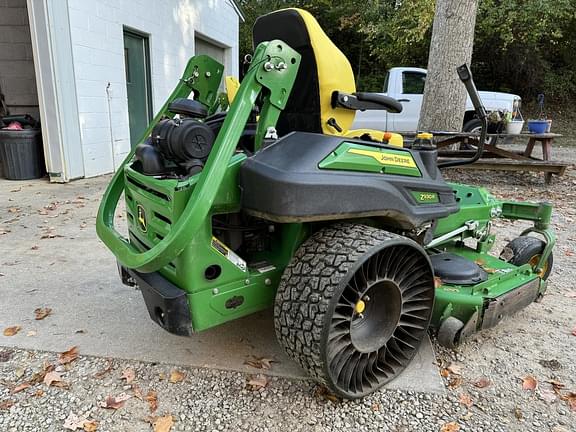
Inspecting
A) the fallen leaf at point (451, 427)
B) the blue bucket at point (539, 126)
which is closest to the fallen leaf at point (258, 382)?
the fallen leaf at point (451, 427)

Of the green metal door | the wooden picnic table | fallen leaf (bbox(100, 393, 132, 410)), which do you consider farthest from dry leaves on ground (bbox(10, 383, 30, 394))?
the green metal door

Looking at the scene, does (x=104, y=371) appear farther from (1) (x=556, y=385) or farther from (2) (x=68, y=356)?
(1) (x=556, y=385)

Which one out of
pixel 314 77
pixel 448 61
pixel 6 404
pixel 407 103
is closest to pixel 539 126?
pixel 448 61

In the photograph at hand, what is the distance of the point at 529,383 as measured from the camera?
92.8 inches

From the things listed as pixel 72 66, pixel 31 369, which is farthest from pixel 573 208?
pixel 72 66

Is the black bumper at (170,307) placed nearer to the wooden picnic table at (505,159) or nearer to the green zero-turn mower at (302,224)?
the green zero-turn mower at (302,224)

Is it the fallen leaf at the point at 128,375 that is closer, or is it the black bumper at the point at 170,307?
the black bumper at the point at 170,307

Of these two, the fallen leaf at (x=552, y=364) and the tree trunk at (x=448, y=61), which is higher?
the tree trunk at (x=448, y=61)

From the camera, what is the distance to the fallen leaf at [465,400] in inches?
86.0

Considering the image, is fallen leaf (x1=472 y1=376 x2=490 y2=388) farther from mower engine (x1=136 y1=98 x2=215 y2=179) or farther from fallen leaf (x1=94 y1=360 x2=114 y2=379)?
fallen leaf (x1=94 y1=360 x2=114 y2=379)

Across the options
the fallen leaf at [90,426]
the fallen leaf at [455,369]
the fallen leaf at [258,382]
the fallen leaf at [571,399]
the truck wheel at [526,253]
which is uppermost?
the truck wheel at [526,253]

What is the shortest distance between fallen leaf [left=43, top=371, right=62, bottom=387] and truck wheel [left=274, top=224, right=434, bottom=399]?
1.15m

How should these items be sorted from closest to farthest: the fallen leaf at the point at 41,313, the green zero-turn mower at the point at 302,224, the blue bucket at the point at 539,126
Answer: the green zero-turn mower at the point at 302,224
the fallen leaf at the point at 41,313
the blue bucket at the point at 539,126

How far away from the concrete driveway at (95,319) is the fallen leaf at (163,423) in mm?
393
